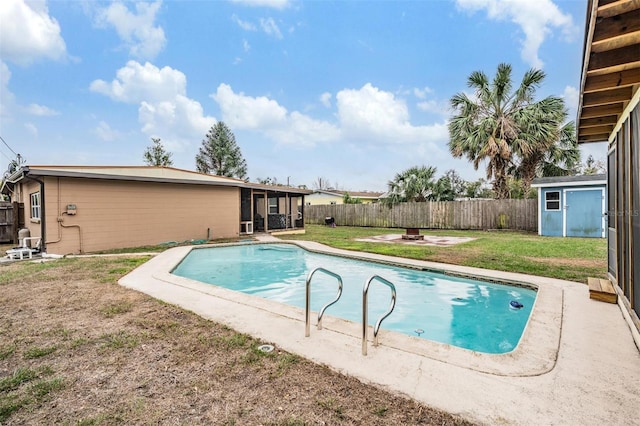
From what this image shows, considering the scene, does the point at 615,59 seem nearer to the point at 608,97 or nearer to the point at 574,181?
the point at 608,97

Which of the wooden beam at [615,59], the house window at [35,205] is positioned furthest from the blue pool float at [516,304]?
the house window at [35,205]

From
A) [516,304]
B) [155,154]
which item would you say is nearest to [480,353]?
[516,304]

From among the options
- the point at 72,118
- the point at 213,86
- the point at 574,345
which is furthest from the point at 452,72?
the point at 72,118

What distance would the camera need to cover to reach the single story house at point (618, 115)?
2.41m

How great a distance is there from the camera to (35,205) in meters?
11.3

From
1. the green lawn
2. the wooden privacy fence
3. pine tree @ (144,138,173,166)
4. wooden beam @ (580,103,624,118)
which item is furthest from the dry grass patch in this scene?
pine tree @ (144,138,173,166)

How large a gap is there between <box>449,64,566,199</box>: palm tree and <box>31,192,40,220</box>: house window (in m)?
18.5

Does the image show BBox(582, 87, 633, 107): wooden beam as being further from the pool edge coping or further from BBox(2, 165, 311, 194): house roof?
BBox(2, 165, 311, 194): house roof

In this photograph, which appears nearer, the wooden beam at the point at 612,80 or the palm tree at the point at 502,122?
the wooden beam at the point at 612,80

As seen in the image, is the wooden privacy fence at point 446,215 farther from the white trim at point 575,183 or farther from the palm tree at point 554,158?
the palm tree at point 554,158

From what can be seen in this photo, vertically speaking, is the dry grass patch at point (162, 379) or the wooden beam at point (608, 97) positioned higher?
the wooden beam at point (608, 97)

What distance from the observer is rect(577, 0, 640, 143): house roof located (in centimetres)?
227

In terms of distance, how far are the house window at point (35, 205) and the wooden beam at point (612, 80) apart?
14256 mm

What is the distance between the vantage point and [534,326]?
3818 mm
